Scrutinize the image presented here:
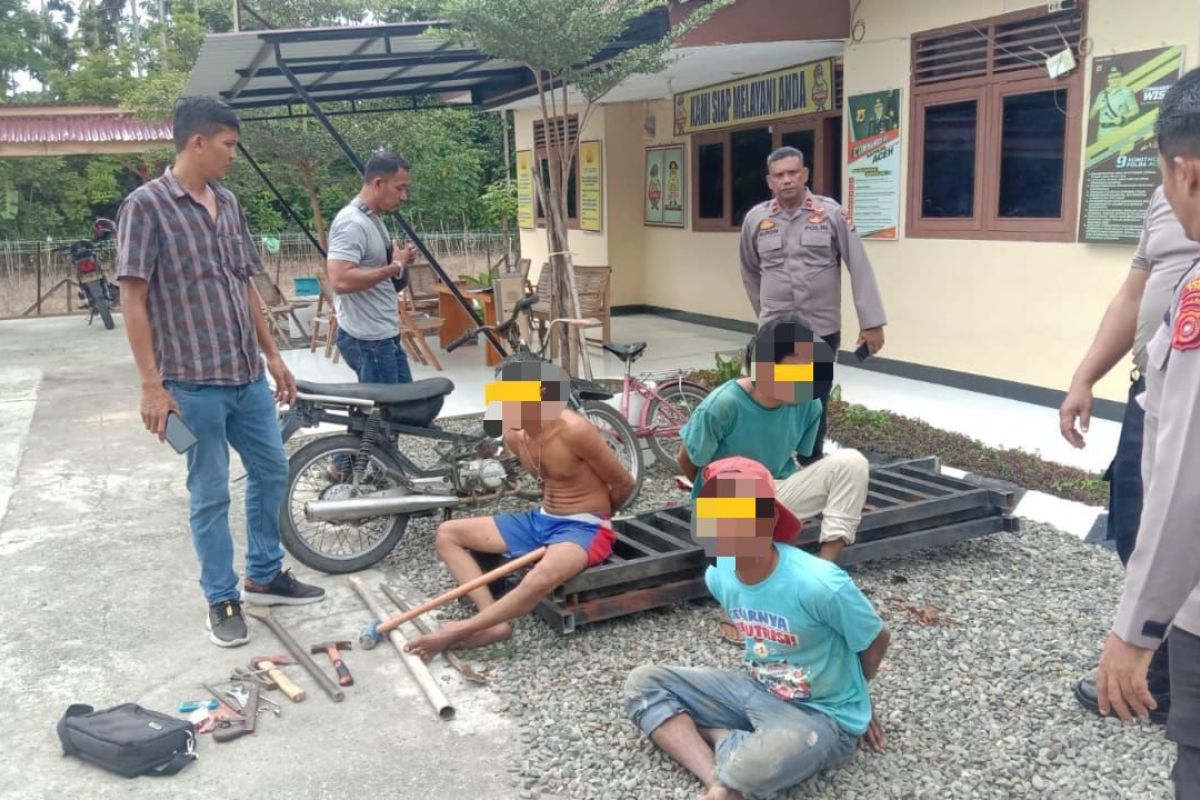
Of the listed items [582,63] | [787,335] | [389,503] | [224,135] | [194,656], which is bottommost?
[194,656]

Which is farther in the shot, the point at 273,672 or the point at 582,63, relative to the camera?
the point at 582,63

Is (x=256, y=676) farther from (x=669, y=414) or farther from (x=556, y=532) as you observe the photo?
(x=669, y=414)

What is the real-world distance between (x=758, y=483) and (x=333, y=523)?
260 cm

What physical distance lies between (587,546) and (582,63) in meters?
3.88

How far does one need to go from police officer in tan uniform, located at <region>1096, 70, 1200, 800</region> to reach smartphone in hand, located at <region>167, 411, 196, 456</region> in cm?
302

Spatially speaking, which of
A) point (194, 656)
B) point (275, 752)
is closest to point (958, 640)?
point (275, 752)

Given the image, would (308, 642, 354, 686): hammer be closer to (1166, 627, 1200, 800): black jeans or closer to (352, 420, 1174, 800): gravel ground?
(352, 420, 1174, 800): gravel ground

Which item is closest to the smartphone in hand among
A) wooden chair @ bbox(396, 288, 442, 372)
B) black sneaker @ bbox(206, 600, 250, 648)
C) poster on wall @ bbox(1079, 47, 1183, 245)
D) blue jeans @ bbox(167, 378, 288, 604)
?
blue jeans @ bbox(167, 378, 288, 604)

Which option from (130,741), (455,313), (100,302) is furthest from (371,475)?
(100,302)

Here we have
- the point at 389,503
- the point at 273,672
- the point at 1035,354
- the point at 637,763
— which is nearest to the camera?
the point at 637,763

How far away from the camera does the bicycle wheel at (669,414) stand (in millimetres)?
6004

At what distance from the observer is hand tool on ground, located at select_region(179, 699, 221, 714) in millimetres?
3379

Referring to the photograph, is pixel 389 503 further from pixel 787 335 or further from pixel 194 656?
pixel 787 335

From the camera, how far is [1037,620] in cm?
387
